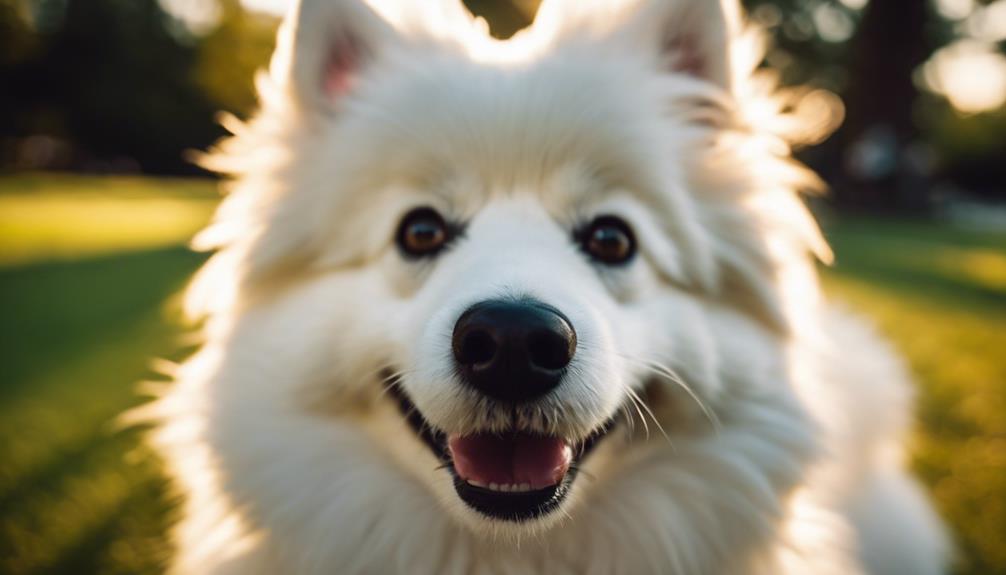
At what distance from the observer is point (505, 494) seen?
1941 mm

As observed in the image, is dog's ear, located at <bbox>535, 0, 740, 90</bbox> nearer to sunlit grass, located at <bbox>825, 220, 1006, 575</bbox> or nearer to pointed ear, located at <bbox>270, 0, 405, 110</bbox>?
pointed ear, located at <bbox>270, 0, 405, 110</bbox>

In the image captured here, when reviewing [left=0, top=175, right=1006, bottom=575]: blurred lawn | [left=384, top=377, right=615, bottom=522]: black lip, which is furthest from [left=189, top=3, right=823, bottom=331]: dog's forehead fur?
[left=0, top=175, right=1006, bottom=575]: blurred lawn

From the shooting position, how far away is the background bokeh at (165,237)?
3.66m

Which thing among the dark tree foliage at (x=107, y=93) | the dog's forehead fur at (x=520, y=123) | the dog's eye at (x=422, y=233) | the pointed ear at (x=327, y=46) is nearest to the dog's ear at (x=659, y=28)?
the dog's forehead fur at (x=520, y=123)

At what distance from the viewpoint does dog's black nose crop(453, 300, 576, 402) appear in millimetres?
1729

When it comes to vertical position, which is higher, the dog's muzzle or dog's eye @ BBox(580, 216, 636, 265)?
dog's eye @ BBox(580, 216, 636, 265)

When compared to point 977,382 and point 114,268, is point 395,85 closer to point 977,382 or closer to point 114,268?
point 977,382

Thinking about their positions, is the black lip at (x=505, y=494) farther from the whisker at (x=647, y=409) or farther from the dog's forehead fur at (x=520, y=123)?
the dog's forehead fur at (x=520, y=123)

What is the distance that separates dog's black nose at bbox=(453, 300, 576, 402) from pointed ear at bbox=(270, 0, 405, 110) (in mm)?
1312

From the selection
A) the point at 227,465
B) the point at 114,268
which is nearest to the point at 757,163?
the point at 227,465

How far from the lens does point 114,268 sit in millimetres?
10711

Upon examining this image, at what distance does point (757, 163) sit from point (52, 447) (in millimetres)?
4125

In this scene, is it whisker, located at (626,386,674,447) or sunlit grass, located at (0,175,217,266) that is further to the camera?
sunlit grass, located at (0,175,217,266)

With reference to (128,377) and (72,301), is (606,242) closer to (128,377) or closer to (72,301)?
(128,377)
